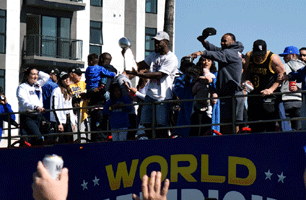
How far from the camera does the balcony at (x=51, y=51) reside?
28328mm

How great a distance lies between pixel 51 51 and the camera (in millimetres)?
28969

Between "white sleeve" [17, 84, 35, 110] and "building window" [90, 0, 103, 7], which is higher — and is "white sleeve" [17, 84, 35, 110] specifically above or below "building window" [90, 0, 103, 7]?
below

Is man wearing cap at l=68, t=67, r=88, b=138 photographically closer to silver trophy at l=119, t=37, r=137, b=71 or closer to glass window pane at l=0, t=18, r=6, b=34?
silver trophy at l=119, t=37, r=137, b=71

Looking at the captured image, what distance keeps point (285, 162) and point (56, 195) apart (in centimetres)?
565

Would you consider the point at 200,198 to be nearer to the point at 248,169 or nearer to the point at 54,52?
the point at 248,169

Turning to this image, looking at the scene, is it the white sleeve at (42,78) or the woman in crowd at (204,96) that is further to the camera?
the white sleeve at (42,78)

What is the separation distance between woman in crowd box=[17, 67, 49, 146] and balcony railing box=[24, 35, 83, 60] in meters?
17.4

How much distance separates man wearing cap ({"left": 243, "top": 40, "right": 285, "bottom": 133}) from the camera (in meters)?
8.32

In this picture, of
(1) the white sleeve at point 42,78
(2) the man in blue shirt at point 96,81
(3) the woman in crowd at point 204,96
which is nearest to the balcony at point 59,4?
(1) the white sleeve at point 42,78

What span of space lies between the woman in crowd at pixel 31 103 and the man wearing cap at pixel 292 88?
4.13 meters

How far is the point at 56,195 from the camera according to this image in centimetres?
280

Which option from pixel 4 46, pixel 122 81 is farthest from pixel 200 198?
pixel 4 46

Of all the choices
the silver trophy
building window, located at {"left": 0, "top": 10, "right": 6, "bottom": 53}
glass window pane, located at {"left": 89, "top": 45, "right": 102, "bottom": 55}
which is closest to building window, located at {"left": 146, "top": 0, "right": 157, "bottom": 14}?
glass window pane, located at {"left": 89, "top": 45, "right": 102, "bottom": 55}

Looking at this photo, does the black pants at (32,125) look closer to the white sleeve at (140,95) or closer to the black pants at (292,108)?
the white sleeve at (140,95)
